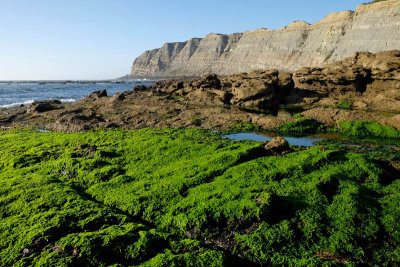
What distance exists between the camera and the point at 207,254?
17.5ft

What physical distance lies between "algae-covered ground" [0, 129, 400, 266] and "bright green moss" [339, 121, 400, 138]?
7455 millimetres

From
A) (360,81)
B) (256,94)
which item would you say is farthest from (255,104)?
(360,81)

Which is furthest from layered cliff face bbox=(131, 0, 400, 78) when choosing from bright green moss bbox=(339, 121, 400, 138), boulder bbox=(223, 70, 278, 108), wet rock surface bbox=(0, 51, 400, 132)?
bright green moss bbox=(339, 121, 400, 138)

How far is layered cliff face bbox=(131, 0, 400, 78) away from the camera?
59.0 metres

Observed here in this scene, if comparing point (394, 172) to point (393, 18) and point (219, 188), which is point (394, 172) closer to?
point (219, 188)

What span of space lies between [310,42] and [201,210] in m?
95.3

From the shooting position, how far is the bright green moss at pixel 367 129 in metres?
15.8

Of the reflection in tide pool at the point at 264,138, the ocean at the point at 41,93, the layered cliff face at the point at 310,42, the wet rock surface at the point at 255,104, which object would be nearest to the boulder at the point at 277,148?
the reflection in tide pool at the point at 264,138

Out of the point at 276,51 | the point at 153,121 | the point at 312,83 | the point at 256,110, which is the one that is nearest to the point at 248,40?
the point at 276,51

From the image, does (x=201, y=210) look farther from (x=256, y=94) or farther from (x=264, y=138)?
(x=256, y=94)

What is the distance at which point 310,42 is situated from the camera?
3430 inches

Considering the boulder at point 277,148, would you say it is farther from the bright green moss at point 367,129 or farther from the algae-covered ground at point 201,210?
the bright green moss at point 367,129

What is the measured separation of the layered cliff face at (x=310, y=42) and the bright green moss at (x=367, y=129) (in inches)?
2009

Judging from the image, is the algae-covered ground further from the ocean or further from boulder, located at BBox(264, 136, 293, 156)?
the ocean
